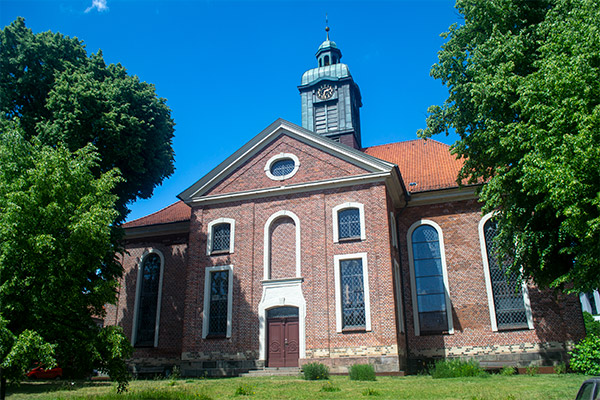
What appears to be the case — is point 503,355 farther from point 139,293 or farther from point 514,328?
point 139,293

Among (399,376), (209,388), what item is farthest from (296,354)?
(209,388)

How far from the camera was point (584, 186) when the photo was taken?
1052 cm

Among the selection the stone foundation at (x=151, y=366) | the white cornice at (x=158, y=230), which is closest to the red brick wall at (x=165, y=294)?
the stone foundation at (x=151, y=366)

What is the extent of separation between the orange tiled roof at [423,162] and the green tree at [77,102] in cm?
1182

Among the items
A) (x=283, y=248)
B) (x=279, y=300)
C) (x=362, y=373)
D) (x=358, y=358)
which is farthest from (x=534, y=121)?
(x=279, y=300)

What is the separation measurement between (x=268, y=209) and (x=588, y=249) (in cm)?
1259

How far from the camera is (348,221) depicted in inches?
777

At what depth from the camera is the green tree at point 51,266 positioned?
10547 mm

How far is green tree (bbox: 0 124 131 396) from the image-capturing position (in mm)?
10547

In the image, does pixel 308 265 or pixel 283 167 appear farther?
pixel 283 167

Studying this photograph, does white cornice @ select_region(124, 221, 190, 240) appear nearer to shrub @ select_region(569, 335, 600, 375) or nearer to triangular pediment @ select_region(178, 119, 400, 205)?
triangular pediment @ select_region(178, 119, 400, 205)

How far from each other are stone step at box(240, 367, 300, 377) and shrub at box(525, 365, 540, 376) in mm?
8246

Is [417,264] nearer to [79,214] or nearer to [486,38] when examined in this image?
[486,38]

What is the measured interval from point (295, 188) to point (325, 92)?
9481 mm
